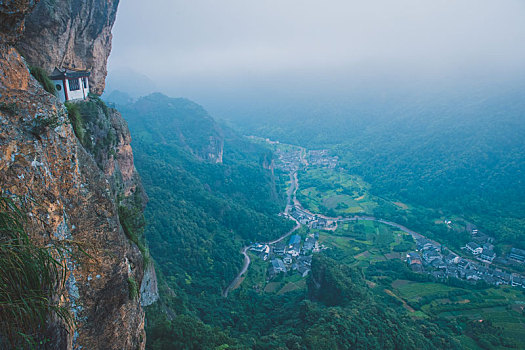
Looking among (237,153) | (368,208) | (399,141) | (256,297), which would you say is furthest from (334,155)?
(256,297)

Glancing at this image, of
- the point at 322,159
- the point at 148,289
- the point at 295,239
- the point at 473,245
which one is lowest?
the point at 473,245

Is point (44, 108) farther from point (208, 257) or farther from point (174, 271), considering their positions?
point (208, 257)

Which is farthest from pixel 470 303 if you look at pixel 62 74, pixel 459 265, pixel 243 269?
pixel 62 74

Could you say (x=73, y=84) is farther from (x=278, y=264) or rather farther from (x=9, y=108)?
(x=278, y=264)

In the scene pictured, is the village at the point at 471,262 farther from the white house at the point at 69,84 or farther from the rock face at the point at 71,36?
the rock face at the point at 71,36

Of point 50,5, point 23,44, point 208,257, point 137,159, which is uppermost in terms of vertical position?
point 50,5
